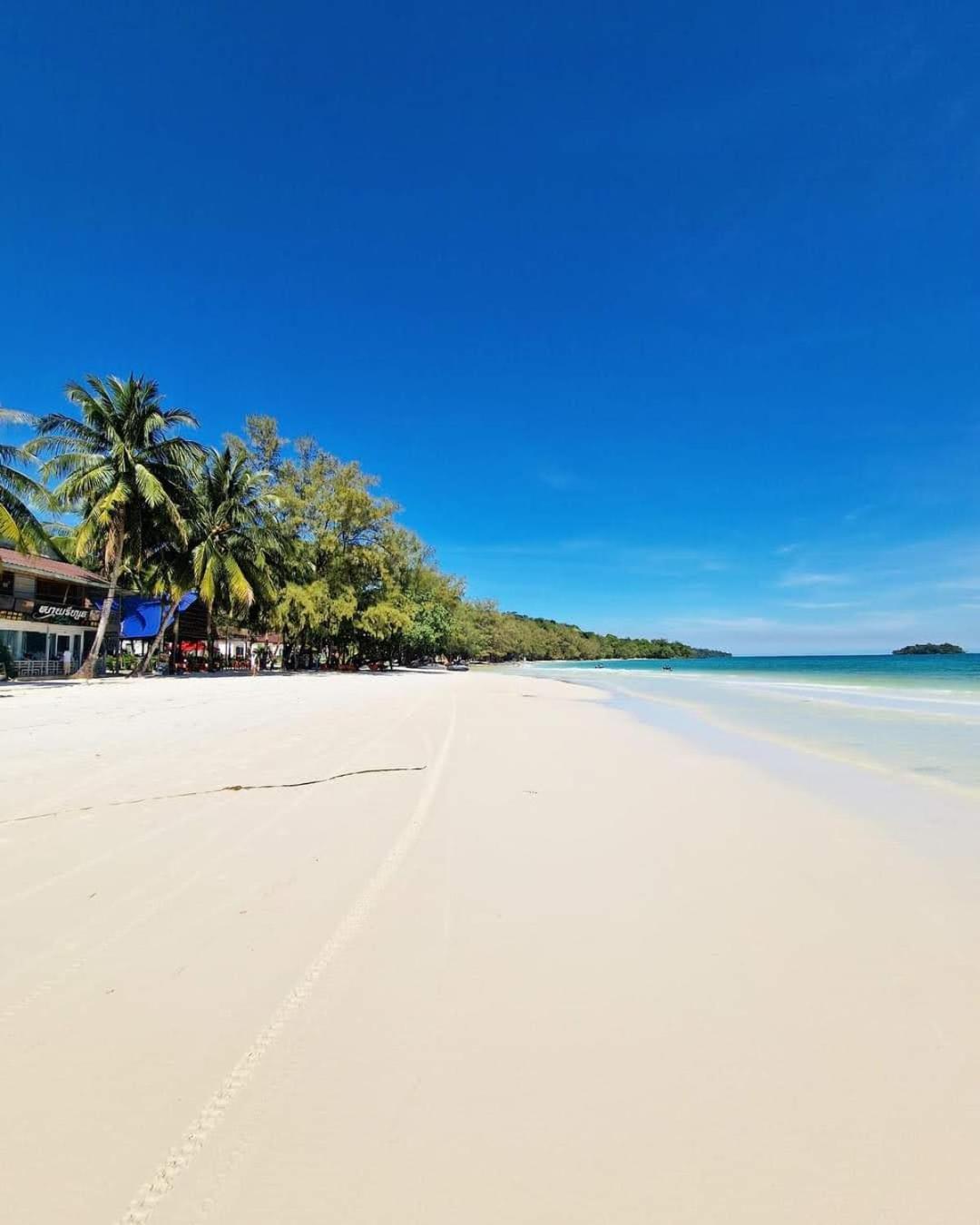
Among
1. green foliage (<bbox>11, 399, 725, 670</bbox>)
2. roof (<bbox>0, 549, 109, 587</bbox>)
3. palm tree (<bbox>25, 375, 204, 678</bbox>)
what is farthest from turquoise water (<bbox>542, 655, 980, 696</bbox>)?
roof (<bbox>0, 549, 109, 587</bbox>)

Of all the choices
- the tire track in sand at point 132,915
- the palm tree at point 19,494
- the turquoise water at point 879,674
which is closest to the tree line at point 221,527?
the palm tree at point 19,494

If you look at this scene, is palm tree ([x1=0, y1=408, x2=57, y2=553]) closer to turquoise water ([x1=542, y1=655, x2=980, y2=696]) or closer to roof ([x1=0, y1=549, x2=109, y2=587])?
roof ([x1=0, y1=549, x2=109, y2=587])

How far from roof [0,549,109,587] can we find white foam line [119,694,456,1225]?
28.1m

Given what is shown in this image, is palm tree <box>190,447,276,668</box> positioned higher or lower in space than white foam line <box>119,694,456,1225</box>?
higher

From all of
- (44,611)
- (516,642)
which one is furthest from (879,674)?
(516,642)

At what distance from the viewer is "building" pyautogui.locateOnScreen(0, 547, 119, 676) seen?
26328mm

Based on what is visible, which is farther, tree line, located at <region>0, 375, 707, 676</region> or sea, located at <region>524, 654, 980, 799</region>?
tree line, located at <region>0, 375, 707, 676</region>

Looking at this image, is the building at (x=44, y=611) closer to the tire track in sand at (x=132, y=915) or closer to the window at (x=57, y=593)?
the window at (x=57, y=593)

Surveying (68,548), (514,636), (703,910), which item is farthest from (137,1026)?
(514,636)

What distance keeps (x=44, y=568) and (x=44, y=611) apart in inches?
114

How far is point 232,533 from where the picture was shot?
1194 inches

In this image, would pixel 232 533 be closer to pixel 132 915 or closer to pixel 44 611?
pixel 44 611

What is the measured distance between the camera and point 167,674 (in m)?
30.3

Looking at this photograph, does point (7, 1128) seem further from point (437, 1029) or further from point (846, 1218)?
point (846, 1218)
